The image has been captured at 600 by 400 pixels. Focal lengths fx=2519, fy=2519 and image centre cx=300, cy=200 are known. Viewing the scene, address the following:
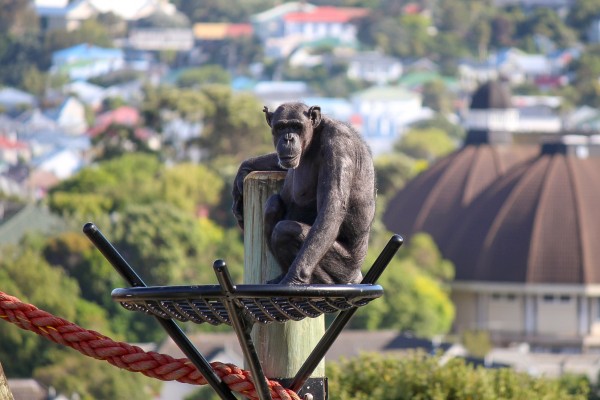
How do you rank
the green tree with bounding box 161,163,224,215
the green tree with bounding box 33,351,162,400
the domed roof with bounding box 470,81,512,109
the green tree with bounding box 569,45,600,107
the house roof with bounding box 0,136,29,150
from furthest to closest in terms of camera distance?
the green tree with bounding box 569,45,600,107
the house roof with bounding box 0,136,29,150
the domed roof with bounding box 470,81,512,109
the green tree with bounding box 161,163,224,215
the green tree with bounding box 33,351,162,400

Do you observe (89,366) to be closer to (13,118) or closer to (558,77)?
(13,118)

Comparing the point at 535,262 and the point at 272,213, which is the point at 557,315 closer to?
the point at 535,262

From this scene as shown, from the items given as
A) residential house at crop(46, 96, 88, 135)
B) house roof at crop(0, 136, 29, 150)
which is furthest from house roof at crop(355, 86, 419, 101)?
house roof at crop(0, 136, 29, 150)

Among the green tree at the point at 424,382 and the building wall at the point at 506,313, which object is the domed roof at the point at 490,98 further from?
the green tree at the point at 424,382

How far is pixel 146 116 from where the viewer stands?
10519 cm

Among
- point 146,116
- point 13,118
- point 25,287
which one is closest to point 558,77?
point 13,118

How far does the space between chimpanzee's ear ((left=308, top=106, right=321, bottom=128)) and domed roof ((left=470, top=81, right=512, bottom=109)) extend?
10550 centimetres

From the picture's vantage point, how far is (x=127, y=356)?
5.88m

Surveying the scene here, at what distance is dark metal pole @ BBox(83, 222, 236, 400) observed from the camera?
5.52m

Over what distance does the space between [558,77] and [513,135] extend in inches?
3361

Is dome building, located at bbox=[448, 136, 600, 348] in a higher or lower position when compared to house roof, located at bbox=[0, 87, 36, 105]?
higher

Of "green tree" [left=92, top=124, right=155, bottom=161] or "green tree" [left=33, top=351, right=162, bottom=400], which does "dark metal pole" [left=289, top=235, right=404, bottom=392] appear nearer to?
"green tree" [left=33, top=351, right=162, bottom=400]

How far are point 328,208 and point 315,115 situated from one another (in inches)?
15.4

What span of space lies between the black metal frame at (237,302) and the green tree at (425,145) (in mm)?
140357
